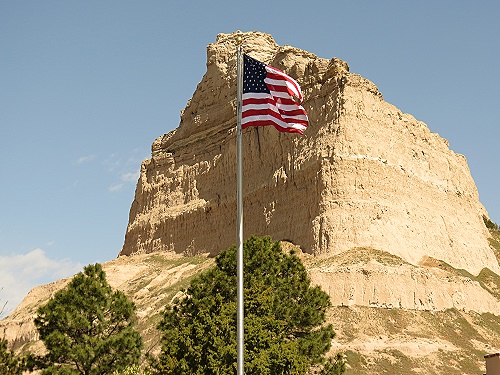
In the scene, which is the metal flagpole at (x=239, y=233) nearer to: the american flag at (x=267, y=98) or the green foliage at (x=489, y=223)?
the american flag at (x=267, y=98)

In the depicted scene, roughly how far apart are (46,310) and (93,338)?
315 centimetres

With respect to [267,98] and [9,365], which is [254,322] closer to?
[9,365]

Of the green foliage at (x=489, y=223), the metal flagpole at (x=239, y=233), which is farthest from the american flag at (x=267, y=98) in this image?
the green foliage at (x=489, y=223)

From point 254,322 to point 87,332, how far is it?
9.48 metres

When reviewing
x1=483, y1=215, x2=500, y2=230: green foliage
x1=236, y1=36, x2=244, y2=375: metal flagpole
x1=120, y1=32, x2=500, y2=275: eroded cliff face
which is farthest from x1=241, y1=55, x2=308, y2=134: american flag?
x1=483, y1=215, x2=500, y2=230: green foliage

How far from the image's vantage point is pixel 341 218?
73.2 meters

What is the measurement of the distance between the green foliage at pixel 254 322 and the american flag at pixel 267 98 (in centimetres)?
1385

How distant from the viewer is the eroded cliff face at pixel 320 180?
247ft

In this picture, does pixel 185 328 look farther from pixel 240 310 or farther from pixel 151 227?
pixel 151 227

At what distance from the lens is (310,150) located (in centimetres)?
8062

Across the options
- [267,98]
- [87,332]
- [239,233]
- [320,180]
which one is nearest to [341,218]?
[320,180]

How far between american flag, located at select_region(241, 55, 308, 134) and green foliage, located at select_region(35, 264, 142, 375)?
765 inches

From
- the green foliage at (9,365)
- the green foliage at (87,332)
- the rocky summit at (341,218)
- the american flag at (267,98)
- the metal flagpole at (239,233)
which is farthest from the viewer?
the rocky summit at (341,218)

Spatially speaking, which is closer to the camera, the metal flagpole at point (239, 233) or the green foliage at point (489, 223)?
the metal flagpole at point (239, 233)
